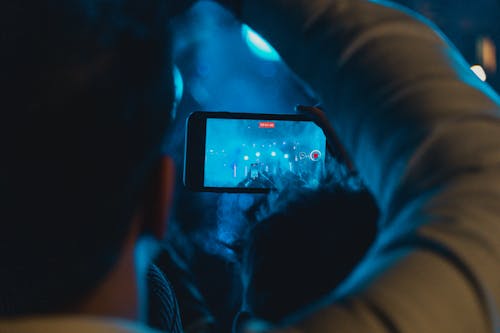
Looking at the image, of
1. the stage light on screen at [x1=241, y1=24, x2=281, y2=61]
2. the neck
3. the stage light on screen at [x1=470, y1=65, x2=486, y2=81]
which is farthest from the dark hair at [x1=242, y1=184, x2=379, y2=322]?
the stage light on screen at [x1=470, y1=65, x2=486, y2=81]

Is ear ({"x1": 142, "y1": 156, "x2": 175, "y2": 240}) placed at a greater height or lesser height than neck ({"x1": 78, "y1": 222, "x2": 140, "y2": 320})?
greater

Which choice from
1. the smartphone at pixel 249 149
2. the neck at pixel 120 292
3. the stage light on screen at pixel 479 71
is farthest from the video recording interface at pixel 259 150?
the stage light on screen at pixel 479 71

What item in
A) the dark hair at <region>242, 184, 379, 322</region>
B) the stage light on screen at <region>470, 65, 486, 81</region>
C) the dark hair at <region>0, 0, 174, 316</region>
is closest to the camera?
the dark hair at <region>0, 0, 174, 316</region>

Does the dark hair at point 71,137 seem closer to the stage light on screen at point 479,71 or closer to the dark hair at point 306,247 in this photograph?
the dark hair at point 306,247

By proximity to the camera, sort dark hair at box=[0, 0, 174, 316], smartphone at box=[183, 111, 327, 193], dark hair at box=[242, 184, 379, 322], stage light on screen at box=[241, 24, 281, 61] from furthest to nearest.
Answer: smartphone at box=[183, 111, 327, 193] → dark hair at box=[242, 184, 379, 322] → stage light on screen at box=[241, 24, 281, 61] → dark hair at box=[0, 0, 174, 316]

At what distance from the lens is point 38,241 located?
0.84 ft

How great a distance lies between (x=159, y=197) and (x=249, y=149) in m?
0.94

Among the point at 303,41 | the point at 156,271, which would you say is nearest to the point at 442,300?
the point at 303,41

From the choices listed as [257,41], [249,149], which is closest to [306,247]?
[257,41]

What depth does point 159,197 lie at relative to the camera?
277mm

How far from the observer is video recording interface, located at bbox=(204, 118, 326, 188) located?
3.74 feet

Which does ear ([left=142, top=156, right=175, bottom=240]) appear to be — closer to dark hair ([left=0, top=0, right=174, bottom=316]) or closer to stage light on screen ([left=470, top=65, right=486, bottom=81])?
dark hair ([left=0, top=0, right=174, bottom=316])

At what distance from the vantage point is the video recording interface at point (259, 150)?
3.74 ft

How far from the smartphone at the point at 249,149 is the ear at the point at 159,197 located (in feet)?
2.55
